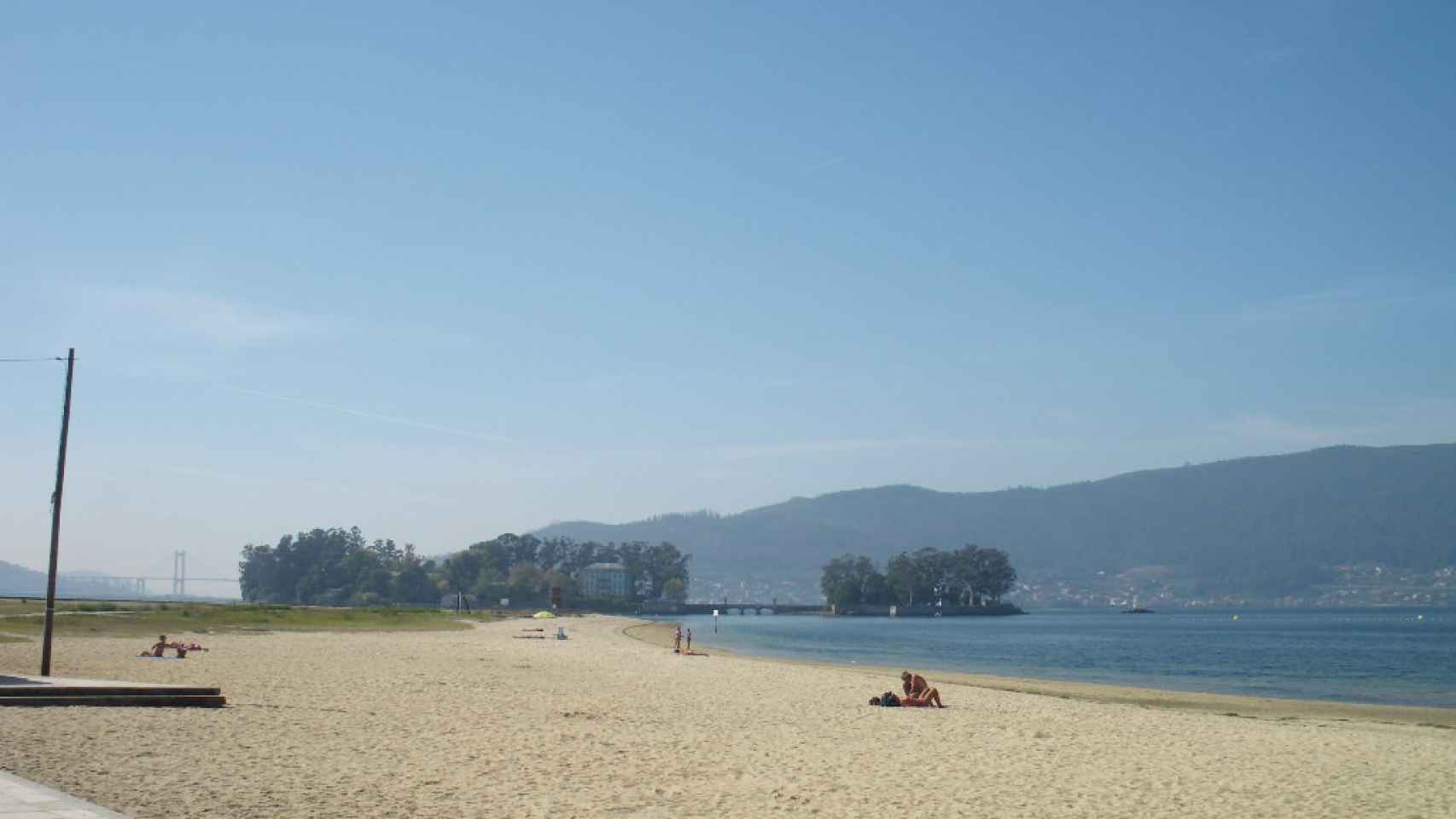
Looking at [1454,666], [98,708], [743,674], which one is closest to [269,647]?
[743,674]

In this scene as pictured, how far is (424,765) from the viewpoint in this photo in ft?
46.0

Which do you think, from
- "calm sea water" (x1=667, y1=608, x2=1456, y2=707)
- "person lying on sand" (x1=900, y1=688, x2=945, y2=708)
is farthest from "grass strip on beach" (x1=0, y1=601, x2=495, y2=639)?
"person lying on sand" (x1=900, y1=688, x2=945, y2=708)

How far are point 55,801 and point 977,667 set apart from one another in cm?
4547

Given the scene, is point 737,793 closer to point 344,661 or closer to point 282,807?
point 282,807

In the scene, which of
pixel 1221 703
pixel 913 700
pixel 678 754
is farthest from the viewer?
pixel 1221 703

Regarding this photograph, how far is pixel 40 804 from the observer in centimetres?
940

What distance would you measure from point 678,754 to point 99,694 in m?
9.51

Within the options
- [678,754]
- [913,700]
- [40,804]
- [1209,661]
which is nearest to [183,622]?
[913,700]

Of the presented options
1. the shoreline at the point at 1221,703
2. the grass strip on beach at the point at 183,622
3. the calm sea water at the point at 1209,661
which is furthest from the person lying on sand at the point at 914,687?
the grass strip on beach at the point at 183,622

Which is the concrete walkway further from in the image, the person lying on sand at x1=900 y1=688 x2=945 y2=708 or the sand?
the person lying on sand at x1=900 y1=688 x2=945 y2=708

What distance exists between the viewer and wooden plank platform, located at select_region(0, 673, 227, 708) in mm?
17578

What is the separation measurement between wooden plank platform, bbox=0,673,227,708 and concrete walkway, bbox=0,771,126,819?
8021mm

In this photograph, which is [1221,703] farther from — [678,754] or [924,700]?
[678,754]

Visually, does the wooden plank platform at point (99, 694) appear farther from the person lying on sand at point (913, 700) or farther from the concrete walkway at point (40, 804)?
the person lying on sand at point (913, 700)
